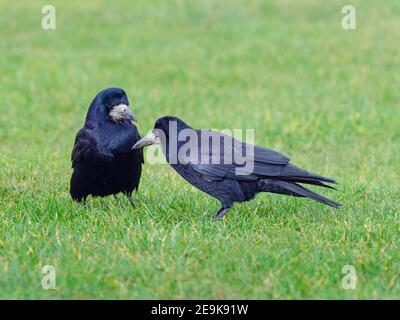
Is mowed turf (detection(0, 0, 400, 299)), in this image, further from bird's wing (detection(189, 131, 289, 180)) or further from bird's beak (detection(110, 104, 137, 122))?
bird's beak (detection(110, 104, 137, 122))

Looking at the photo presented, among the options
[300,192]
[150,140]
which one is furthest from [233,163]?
[150,140]

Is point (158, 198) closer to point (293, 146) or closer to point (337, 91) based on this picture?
point (293, 146)

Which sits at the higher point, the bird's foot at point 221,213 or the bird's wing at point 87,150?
the bird's wing at point 87,150

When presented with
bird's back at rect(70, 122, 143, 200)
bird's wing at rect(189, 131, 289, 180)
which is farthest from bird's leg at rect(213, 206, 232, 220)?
bird's back at rect(70, 122, 143, 200)

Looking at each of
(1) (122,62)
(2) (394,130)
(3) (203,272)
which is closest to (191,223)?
(3) (203,272)

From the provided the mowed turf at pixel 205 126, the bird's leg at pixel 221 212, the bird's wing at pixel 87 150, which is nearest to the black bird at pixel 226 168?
the bird's leg at pixel 221 212

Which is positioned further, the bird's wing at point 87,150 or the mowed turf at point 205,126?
the bird's wing at point 87,150

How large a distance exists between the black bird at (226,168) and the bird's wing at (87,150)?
519 millimetres

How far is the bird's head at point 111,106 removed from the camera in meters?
6.76

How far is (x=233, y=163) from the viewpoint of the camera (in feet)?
20.7

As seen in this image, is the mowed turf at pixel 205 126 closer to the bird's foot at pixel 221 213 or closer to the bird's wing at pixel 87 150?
the bird's foot at pixel 221 213

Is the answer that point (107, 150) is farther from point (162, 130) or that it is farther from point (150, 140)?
point (162, 130)

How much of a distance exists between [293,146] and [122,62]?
4.58 m

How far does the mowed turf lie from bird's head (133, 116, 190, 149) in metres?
0.52
